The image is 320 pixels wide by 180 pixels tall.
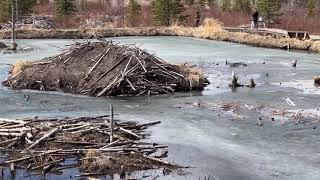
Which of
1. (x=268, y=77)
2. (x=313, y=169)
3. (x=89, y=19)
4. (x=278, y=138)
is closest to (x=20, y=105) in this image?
(x=278, y=138)

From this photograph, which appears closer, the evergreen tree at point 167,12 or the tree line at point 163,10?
the tree line at point 163,10

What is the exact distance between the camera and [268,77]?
26.0 metres

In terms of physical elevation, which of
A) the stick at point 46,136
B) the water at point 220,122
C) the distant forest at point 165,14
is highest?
the distant forest at point 165,14

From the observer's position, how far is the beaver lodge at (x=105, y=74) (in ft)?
68.2

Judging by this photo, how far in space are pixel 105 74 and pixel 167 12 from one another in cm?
3727

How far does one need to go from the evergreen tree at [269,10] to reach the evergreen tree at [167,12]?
315 inches

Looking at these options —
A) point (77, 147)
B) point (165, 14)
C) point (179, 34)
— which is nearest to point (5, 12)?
point (165, 14)

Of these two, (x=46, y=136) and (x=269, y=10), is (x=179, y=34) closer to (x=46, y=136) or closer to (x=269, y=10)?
(x=269, y=10)

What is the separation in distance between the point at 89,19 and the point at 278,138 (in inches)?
1984

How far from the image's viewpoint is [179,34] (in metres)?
49.3

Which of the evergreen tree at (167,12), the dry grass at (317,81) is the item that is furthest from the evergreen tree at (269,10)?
the dry grass at (317,81)

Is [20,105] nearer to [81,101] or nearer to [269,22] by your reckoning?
[81,101]

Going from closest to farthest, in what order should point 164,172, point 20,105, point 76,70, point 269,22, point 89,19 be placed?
point 164,172, point 20,105, point 76,70, point 269,22, point 89,19

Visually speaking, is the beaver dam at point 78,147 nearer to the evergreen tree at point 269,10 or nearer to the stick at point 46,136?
the stick at point 46,136
